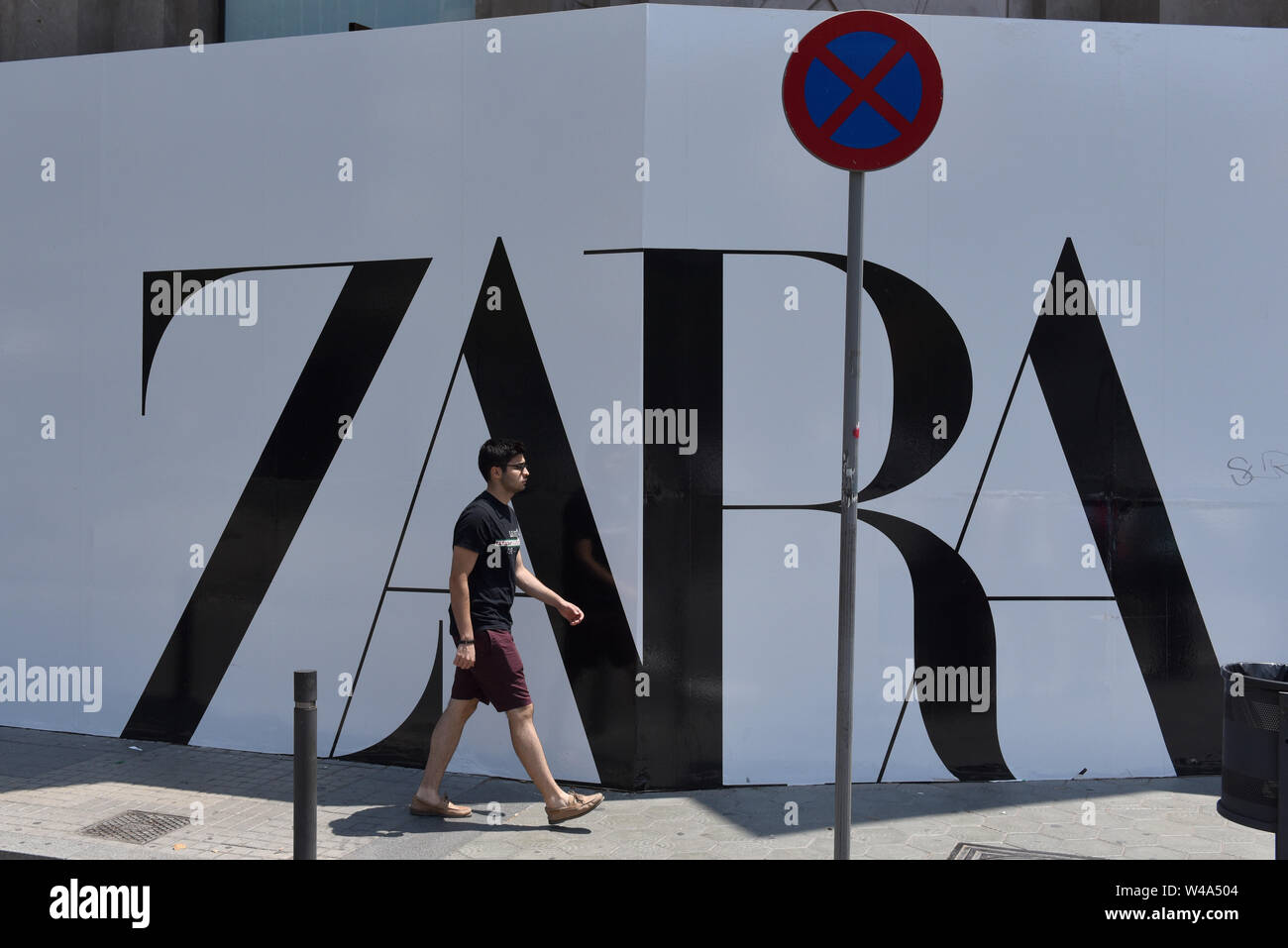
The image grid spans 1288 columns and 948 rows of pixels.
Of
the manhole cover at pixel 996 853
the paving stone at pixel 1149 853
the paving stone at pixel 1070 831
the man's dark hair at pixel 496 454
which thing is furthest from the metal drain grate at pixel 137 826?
the paving stone at pixel 1149 853

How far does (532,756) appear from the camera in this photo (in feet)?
18.8

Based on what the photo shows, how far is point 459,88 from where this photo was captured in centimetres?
680

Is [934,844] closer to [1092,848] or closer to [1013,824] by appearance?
[1013,824]

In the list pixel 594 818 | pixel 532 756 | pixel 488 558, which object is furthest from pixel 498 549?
pixel 594 818

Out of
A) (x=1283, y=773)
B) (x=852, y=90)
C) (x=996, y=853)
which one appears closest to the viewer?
(x=1283, y=773)

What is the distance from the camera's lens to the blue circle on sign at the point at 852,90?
14.7ft

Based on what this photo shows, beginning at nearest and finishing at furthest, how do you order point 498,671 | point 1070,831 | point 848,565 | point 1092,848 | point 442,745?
point 848,565 → point 1092,848 → point 1070,831 → point 498,671 → point 442,745

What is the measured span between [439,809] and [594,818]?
2.62ft

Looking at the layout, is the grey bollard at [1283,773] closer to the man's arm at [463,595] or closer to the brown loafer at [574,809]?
the brown loafer at [574,809]

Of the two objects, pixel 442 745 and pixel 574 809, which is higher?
pixel 442 745

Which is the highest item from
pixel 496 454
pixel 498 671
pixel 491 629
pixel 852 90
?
pixel 852 90

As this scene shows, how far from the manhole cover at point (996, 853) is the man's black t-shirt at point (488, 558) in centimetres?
248

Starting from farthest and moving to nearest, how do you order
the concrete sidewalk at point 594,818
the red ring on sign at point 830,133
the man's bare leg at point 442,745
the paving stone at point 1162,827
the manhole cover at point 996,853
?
the man's bare leg at point 442,745 < the paving stone at point 1162,827 < the concrete sidewalk at point 594,818 < the manhole cover at point 996,853 < the red ring on sign at point 830,133
